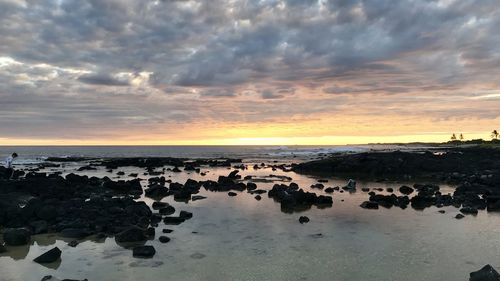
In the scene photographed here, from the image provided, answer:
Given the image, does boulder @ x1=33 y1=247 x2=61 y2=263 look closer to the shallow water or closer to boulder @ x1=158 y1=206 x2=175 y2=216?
the shallow water

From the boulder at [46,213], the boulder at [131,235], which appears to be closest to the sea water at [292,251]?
the boulder at [131,235]

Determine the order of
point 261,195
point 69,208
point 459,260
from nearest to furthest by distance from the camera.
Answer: point 459,260, point 69,208, point 261,195

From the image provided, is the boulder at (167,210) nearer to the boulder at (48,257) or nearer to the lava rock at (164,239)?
the lava rock at (164,239)

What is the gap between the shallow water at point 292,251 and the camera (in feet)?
41.1

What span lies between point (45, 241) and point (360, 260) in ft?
40.3

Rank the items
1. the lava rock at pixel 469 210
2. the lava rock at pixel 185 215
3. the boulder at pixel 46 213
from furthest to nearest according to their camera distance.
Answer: the lava rock at pixel 469 210 < the lava rock at pixel 185 215 < the boulder at pixel 46 213

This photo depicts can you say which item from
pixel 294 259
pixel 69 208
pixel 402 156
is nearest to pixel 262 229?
pixel 294 259

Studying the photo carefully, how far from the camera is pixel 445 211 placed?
22.8 m

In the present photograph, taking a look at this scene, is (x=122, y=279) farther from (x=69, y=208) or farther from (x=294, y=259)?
(x=69, y=208)

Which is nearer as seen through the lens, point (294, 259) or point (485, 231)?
point (294, 259)

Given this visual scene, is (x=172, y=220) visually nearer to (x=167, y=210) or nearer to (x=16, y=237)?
(x=167, y=210)

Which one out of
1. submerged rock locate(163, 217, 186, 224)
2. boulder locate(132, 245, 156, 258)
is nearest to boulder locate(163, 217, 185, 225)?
submerged rock locate(163, 217, 186, 224)

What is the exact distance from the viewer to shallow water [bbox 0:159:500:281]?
41.1ft

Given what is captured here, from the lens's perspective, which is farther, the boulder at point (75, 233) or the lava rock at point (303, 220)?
the lava rock at point (303, 220)
